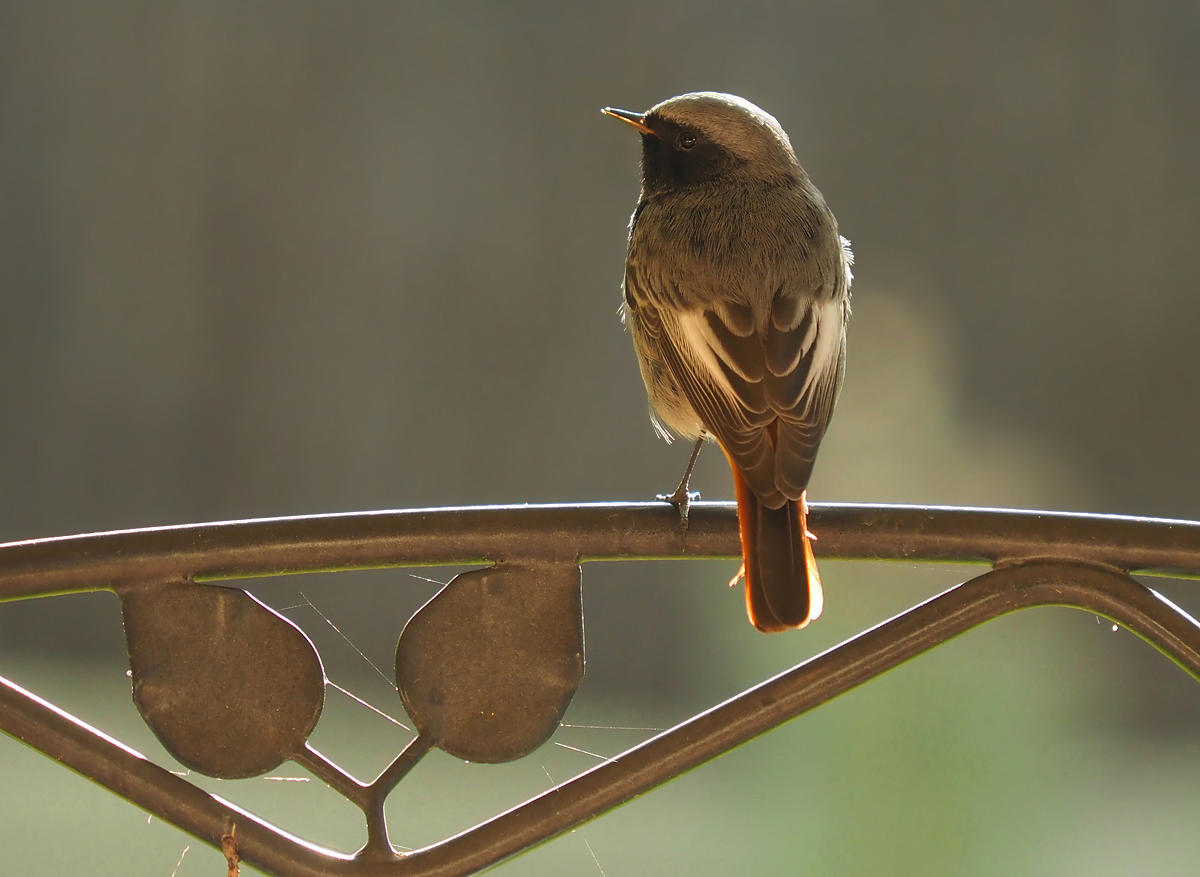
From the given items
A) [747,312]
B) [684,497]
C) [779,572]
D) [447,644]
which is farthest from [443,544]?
[747,312]

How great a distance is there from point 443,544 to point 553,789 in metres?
0.19

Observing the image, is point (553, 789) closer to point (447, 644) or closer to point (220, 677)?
point (447, 644)

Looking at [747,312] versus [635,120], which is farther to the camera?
[635,120]

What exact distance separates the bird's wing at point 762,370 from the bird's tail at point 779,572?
2.5 inches

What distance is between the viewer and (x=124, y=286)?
16.7 ft

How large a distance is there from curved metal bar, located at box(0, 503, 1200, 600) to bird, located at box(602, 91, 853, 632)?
0.21 m

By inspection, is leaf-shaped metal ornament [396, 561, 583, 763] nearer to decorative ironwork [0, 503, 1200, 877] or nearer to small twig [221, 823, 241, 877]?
decorative ironwork [0, 503, 1200, 877]

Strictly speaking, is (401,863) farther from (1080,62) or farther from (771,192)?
(1080,62)

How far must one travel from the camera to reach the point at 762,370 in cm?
142

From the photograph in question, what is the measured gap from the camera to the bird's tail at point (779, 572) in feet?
3.62

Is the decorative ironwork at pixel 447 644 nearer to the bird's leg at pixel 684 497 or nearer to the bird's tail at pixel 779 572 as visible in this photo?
the bird's leg at pixel 684 497

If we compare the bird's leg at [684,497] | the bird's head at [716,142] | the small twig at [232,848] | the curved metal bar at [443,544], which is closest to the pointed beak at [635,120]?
the bird's head at [716,142]

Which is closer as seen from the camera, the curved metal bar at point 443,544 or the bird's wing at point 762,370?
the curved metal bar at point 443,544

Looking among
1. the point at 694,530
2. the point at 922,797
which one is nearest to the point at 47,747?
the point at 694,530
